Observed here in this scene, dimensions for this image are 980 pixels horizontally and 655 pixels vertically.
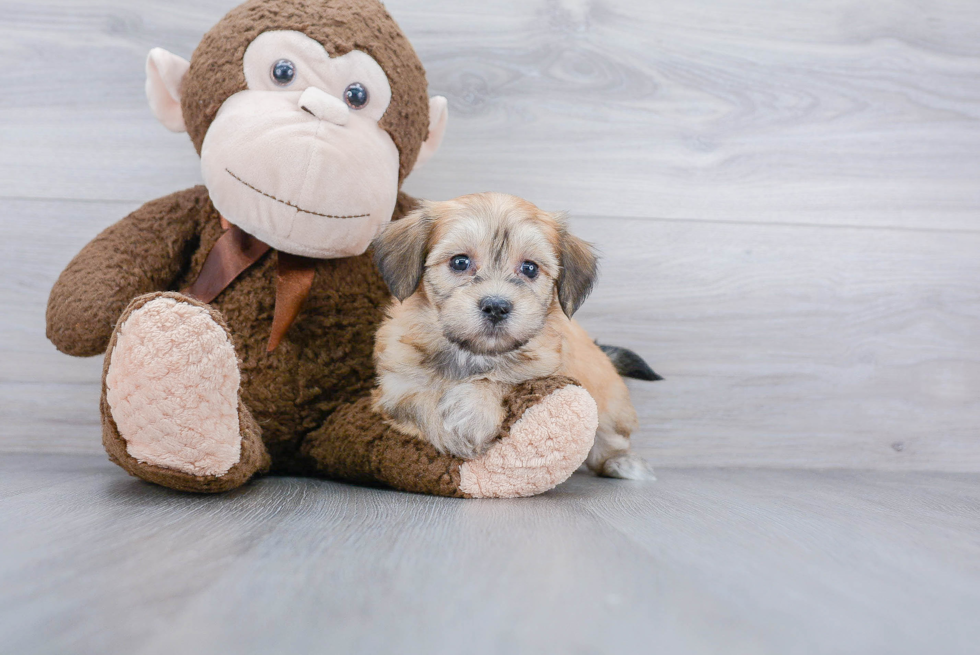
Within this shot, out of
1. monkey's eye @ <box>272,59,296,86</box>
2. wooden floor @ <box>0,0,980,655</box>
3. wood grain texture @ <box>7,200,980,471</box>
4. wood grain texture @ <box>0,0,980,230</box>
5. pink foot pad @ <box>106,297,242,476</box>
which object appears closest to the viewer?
pink foot pad @ <box>106,297,242,476</box>

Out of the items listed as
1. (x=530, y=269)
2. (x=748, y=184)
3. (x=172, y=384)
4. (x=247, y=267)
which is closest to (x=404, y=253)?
(x=530, y=269)

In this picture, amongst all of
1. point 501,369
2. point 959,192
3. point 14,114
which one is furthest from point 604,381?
point 14,114

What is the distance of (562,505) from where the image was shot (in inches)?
43.9

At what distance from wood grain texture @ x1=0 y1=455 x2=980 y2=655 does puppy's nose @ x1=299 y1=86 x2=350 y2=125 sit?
0.64m

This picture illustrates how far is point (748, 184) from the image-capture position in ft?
5.89

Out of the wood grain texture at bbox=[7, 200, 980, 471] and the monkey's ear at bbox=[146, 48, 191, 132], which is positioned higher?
the monkey's ear at bbox=[146, 48, 191, 132]

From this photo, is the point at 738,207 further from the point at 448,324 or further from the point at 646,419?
the point at 448,324

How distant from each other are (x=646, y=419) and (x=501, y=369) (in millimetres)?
724

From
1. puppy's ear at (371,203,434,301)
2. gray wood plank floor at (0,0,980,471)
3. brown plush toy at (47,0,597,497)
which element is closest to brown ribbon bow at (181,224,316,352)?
brown plush toy at (47,0,597,497)

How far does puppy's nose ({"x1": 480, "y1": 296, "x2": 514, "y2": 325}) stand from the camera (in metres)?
1.08

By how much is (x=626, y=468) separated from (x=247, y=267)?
2.95ft

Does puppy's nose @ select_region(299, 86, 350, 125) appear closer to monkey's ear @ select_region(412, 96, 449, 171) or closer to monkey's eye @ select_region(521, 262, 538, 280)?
monkey's ear @ select_region(412, 96, 449, 171)

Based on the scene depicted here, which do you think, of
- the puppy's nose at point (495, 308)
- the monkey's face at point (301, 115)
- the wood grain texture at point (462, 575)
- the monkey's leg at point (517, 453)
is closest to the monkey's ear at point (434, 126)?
the monkey's face at point (301, 115)

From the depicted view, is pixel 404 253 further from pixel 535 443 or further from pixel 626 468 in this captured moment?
pixel 626 468
